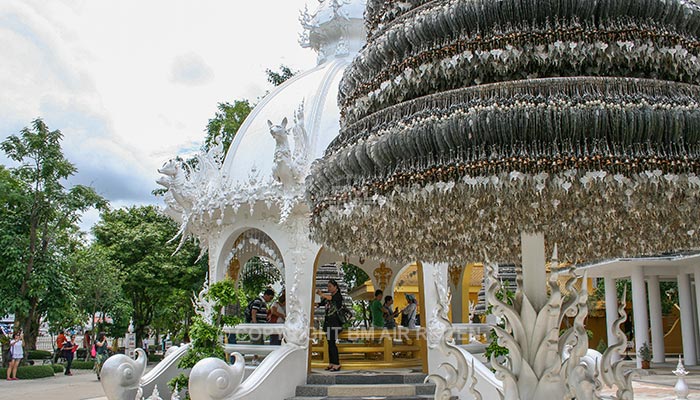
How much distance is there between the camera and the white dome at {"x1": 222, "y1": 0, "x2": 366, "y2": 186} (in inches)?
498

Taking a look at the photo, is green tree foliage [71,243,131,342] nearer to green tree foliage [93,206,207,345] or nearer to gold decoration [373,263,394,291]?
green tree foliage [93,206,207,345]

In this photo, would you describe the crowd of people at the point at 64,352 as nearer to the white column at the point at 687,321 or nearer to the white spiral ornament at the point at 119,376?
the white spiral ornament at the point at 119,376

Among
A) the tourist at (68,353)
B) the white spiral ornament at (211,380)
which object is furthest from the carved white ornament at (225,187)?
Answer: the tourist at (68,353)

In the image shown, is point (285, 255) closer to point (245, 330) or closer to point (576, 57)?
point (245, 330)

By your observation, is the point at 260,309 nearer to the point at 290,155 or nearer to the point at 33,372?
the point at 290,155

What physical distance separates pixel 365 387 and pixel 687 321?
1385 centimetres

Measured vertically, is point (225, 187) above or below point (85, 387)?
above

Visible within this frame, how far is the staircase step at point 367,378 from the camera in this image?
1086 cm

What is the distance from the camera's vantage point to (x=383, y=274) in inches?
677

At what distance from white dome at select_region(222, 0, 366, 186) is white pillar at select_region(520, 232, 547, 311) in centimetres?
762

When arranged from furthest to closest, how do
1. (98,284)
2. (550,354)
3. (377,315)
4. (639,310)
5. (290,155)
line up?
(98,284) → (639,310) → (377,315) → (290,155) → (550,354)

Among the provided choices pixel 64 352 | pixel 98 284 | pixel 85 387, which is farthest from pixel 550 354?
pixel 98 284

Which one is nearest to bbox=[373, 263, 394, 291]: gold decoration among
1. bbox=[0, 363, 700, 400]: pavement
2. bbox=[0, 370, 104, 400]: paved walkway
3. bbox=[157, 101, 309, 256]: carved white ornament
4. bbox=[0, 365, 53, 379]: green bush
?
bbox=[157, 101, 309, 256]: carved white ornament

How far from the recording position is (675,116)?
323cm
